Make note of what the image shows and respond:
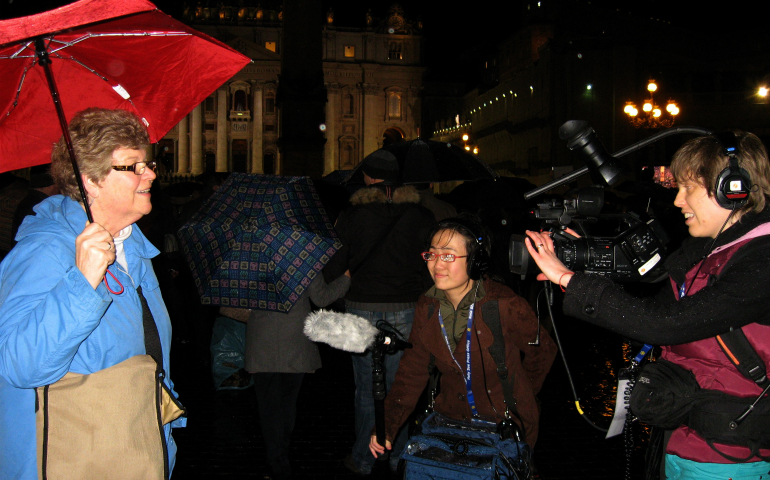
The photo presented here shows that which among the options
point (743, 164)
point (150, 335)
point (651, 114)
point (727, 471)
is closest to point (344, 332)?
point (150, 335)

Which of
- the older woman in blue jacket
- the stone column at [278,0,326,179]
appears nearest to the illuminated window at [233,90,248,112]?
the stone column at [278,0,326,179]

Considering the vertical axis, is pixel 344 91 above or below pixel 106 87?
above

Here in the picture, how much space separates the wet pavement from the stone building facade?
200ft

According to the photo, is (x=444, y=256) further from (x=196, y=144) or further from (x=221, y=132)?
(x=221, y=132)

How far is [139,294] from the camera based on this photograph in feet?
7.06

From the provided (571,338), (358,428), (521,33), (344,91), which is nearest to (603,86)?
(521,33)

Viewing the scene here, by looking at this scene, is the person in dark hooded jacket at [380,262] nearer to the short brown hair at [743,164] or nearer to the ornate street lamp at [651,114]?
the short brown hair at [743,164]

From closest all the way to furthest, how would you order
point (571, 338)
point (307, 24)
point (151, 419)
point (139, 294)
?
1. point (151, 419)
2. point (139, 294)
3. point (571, 338)
4. point (307, 24)

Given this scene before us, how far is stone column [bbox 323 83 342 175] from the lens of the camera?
66688 mm

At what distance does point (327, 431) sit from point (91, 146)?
12.4 feet

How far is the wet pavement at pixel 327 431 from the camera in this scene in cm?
437

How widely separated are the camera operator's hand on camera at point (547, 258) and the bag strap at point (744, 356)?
52 cm

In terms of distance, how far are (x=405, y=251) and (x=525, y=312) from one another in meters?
1.52

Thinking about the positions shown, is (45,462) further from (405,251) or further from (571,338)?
(571,338)
